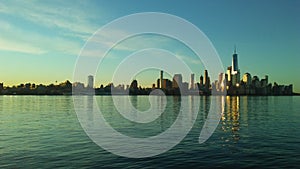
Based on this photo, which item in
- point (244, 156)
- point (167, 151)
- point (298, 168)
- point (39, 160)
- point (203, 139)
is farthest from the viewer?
point (203, 139)

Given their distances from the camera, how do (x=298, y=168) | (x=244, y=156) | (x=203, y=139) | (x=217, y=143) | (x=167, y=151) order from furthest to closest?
(x=203, y=139) < (x=217, y=143) < (x=167, y=151) < (x=244, y=156) < (x=298, y=168)

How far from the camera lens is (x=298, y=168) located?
31859 mm

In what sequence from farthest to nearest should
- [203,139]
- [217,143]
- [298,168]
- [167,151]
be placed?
[203,139]
[217,143]
[167,151]
[298,168]

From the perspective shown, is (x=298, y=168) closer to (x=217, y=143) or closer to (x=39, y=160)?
(x=217, y=143)

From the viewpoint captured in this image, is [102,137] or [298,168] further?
[102,137]

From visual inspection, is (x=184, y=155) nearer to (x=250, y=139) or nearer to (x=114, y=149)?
(x=114, y=149)

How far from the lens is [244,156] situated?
3750 cm

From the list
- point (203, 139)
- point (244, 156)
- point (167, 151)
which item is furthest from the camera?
point (203, 139)

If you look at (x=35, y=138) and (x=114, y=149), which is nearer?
(x=114, y=149)

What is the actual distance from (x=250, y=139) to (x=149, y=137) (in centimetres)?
1851

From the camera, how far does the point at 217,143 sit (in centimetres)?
4712

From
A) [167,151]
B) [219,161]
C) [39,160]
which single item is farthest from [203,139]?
[39,160]

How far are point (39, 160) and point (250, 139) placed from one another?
119 ft

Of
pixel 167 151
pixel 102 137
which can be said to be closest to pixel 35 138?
pixel 102 137
